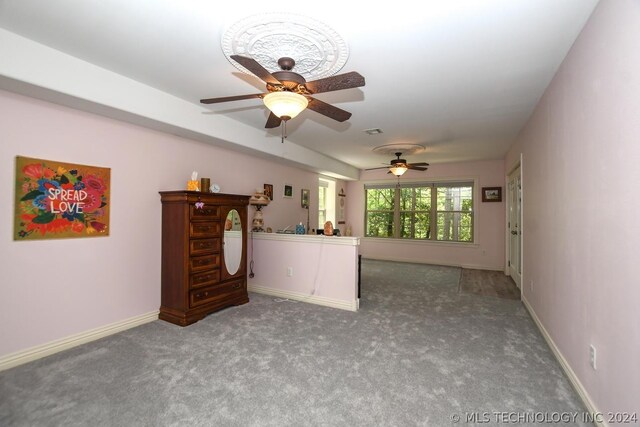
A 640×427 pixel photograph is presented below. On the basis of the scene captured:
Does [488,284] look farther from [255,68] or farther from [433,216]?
[255,68]

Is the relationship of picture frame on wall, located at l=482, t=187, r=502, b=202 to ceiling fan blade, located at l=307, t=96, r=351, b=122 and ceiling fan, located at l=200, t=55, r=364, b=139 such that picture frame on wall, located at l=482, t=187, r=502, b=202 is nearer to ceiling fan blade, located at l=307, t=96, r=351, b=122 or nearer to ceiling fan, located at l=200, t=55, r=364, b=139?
ceiling fan blade, located at l=307, t=96, r=351, b=122

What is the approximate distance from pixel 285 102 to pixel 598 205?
197 cm

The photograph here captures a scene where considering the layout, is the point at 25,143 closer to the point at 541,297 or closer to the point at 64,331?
the point at 64,331

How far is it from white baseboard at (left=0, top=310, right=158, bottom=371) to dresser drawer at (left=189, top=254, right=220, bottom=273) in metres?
0.71

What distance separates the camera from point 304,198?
243 inches

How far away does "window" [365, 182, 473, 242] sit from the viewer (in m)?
6.87

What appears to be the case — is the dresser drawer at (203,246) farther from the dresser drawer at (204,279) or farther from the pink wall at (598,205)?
the pink wall at (598,205)

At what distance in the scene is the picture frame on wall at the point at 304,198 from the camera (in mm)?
6105

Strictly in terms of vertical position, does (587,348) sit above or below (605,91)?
below

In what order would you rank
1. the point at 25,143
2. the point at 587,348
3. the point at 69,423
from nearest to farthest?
the point at 69,423 → the point at 587,348 → the point at 25,143

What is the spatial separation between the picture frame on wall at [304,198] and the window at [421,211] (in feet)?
7.53

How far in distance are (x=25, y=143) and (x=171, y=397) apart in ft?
7.56

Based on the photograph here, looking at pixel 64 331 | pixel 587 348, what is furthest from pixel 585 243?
pixel 64 331

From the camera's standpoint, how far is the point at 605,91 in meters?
1.65
